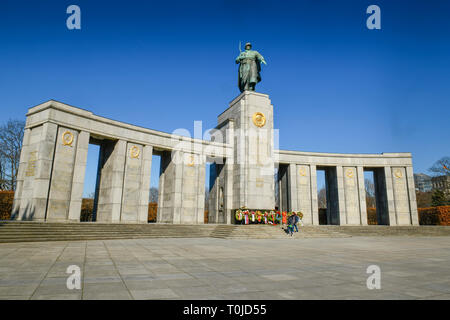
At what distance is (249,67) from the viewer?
34281 millimetres

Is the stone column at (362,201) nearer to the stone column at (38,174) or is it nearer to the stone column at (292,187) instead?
the stone column at (292,187)

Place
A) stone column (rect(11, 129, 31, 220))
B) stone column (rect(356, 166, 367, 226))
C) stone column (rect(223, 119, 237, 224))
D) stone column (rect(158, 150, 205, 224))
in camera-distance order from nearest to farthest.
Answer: stone column (rect(11, 129, 31, 220)) < stone column (rect(158, 150, 205, 224)) < stone column (rect(223, 119, 237, 224)) < stone column (rect(356, 166, 367, 226))

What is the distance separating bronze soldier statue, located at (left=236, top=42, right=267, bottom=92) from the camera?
34312 mm

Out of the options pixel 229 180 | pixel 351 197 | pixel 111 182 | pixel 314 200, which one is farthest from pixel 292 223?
pixel 351 197

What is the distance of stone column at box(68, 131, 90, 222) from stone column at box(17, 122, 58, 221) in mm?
2012

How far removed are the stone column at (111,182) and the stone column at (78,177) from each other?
274 cm

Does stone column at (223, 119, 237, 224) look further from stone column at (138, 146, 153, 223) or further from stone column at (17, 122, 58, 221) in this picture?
stone column at (17, 122, 58, 221)

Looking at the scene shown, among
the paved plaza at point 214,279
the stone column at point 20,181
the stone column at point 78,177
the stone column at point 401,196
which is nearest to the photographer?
the paved plaza at point 214,279

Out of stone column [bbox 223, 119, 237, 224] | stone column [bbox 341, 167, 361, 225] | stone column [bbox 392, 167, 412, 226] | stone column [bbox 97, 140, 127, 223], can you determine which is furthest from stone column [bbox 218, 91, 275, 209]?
stone column [bbox 392, 167, 412, 226]

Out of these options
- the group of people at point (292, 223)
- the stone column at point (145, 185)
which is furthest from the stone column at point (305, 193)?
the stone column at point (145, 185)

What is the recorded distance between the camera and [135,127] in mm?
28453

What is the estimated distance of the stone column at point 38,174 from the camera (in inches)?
850
